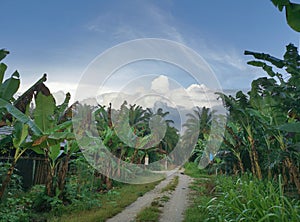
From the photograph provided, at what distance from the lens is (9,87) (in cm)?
361

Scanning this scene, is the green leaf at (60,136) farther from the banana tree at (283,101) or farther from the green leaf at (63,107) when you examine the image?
the banana tree at (283,101)

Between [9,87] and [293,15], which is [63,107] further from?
[293,15]

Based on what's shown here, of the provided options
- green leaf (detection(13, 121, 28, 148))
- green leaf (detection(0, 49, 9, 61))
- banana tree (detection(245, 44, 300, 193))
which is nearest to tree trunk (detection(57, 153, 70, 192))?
green leaf (detection(13, 121, 28, 148))

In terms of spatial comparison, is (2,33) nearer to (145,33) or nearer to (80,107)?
(80,107)

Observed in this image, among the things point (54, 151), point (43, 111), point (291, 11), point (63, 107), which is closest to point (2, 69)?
point (43, 111)

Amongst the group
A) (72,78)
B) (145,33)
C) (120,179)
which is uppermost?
(145,33)

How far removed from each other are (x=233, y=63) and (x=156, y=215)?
15.1 ft

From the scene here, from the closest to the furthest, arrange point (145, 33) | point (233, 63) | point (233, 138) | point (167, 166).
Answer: point (145, 33), point (233, 63), point (233, 138), point (167, 166)

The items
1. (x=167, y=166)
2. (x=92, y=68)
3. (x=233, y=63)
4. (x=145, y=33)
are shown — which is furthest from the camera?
(x=167, y=166)

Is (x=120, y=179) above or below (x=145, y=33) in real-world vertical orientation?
below

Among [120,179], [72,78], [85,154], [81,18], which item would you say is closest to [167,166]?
[120,179]

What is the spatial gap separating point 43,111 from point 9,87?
0.57 metres

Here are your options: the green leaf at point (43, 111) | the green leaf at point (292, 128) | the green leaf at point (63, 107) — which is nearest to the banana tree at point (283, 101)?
the green leaf at point (292, 128)

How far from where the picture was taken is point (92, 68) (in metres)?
5.21
